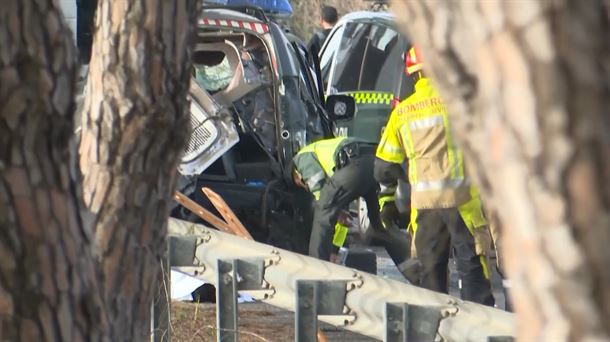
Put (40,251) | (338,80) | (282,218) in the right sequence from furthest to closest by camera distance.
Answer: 1. (338,80)
2. (282,218)
3. (40,251)

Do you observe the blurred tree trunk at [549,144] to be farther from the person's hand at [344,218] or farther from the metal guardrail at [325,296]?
the person's hand at [344,218]

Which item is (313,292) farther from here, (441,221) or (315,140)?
(315,140)

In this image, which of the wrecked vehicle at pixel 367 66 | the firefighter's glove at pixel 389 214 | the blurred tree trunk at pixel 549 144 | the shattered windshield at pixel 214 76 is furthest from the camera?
the wrecked vehicle at pixel 367 66

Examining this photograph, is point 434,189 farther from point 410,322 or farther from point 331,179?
point 410,322

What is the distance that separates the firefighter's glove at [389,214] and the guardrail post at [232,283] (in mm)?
2946

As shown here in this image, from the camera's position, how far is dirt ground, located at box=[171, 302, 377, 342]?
22.9 ft

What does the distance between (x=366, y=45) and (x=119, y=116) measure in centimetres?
938

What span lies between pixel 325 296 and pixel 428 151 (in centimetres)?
268

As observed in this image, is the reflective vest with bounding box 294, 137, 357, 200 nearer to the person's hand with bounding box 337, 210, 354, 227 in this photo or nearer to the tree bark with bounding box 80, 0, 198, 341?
the person's hand with bounding box 337, 210, 354, 227

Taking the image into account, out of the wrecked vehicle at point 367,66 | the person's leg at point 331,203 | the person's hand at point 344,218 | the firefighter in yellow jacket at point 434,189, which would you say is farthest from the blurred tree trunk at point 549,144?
the wrecked vehicle at point 367,66

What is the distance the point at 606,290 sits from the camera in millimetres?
1210

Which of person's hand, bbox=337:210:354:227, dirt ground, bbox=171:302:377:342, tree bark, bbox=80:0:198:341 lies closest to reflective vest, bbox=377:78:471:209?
dirt ground, bbox=171:302:377:342

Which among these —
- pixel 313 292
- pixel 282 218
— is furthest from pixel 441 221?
pixel 313 292

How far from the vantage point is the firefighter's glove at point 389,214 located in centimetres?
779
